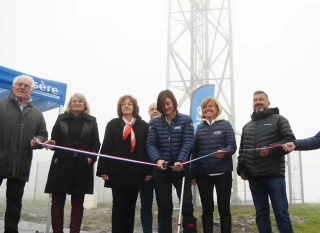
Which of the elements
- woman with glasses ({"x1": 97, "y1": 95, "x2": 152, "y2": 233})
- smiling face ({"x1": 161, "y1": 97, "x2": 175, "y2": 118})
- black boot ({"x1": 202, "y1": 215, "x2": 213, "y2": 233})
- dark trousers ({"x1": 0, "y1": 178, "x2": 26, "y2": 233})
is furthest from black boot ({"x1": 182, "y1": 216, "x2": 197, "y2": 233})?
dark trousers ({"x1": 0, "y1": 178, "x2": 26, "y2": 233})

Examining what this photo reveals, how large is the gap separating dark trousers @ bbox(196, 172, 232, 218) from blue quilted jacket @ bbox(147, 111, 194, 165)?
0.38 m

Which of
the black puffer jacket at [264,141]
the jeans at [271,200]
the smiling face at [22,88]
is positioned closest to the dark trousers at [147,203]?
the black puffer jacket at [264,141]

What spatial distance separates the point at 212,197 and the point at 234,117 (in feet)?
20.2

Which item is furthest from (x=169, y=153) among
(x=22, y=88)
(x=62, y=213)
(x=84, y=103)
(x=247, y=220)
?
(x=247, y=220)

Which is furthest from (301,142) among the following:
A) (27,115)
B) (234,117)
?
(234,117)

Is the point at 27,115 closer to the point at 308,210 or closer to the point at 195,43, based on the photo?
the point at 308,210

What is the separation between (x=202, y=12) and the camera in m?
11.3

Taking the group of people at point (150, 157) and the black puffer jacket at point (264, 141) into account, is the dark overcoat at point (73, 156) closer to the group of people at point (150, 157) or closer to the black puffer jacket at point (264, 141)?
the group of people at point (150, 157)

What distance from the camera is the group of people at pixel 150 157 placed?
3.66 metres

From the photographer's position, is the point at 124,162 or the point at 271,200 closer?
the point at 271,200

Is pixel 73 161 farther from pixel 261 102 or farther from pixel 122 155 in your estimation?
pixel 261 102

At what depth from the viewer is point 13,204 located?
3598 mm

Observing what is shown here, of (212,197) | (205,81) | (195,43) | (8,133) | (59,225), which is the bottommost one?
(59,225)

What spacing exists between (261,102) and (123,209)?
190 centimetres
